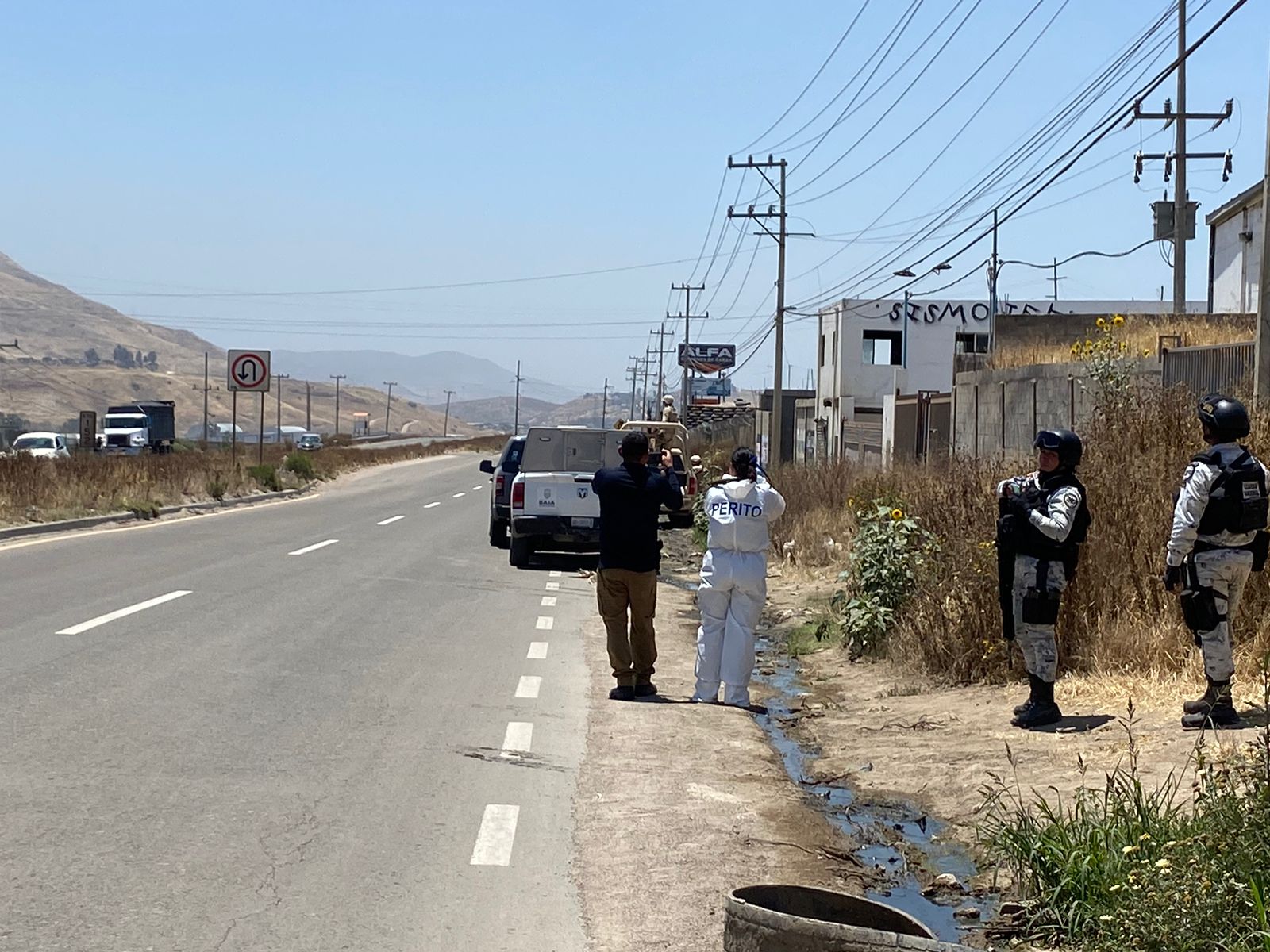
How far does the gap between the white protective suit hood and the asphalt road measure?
62.0 inches

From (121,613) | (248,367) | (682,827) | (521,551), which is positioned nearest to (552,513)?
(521,551)

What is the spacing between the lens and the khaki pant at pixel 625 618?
417 inches

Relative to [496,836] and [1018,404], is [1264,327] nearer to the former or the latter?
[496,836]

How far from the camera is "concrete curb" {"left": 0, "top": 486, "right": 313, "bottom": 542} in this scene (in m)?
22.7

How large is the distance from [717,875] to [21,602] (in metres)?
9.79

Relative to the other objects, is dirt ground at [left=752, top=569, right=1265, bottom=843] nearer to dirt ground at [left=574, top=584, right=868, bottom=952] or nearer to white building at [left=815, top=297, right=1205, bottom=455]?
dirt ground at [left=574, top=584, right=868, bottom=952]

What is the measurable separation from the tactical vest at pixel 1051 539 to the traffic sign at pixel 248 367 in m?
36.0

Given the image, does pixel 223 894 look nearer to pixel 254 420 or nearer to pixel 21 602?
pixel 21 602

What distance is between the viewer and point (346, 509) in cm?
3391

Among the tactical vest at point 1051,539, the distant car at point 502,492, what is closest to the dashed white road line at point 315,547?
the distant car at point 502,492

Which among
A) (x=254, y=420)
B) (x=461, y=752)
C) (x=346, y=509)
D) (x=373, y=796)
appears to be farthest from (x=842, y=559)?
(x=254, y=420)

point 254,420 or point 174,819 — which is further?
point 254,420

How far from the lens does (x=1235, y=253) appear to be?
41.1 meters

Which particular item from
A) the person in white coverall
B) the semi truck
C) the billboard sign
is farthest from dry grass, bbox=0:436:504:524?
the billboard sign
